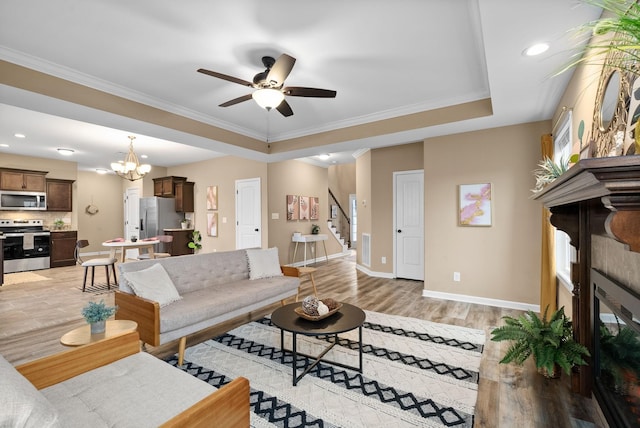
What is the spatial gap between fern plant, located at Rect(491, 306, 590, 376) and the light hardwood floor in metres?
0.20

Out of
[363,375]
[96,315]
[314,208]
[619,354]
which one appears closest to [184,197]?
[314,208]

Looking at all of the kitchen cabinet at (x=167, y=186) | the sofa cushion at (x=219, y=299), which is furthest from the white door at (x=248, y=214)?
the sofa cushion at (x=219, y=299)

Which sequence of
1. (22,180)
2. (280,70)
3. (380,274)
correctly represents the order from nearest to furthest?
(280,70)
(380,274)
(22,180)

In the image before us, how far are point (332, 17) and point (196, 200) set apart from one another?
6.91 meters

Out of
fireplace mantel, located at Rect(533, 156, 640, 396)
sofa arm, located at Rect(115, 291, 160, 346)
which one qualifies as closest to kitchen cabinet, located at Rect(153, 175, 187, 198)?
sofa arm, located at Rect(115, 291, 160, 346)

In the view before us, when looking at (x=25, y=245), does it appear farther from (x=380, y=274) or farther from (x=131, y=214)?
(x=380, y=274)

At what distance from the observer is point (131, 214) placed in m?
9.49

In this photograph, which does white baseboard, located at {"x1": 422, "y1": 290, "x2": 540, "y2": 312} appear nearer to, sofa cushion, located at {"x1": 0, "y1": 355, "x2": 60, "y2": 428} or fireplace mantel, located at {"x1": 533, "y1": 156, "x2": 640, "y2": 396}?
fireplace mantel, located at {"x1": 533, "y1": 156, "x2": 640, "y2": 396}

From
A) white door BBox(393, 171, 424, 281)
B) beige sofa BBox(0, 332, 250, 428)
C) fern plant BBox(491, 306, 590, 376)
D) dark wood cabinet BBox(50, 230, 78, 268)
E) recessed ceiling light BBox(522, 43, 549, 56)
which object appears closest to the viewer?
beige sofa BBox(0, 332, 250, 428)

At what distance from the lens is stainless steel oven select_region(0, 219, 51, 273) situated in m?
6.64

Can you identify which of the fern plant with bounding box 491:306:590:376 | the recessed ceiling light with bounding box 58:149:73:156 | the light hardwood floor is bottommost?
the light hardwood floor

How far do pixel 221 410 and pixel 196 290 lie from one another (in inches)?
90.0

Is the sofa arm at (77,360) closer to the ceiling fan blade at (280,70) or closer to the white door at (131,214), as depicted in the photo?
the ceiling fan blade at (280,70)

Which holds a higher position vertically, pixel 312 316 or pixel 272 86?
pixel 272 86
